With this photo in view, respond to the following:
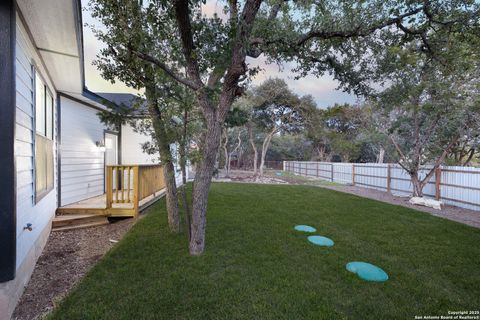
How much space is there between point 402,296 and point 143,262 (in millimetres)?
2900

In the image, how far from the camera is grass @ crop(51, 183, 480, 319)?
6.88 ft

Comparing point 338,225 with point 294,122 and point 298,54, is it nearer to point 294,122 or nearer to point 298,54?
point 298,54

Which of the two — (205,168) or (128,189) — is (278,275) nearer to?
(205,168)

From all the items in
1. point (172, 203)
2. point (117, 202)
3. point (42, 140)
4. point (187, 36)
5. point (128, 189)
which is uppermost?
point (187, 36)

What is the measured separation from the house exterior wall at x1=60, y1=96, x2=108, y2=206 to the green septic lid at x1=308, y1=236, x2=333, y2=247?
5203 mm

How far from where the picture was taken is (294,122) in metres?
14.6

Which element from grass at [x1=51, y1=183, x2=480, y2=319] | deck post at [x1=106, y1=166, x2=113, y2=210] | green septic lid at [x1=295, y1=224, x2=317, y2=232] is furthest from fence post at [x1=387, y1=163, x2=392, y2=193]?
deck post at [x1=106, y1=166, x2=113, y2=210]

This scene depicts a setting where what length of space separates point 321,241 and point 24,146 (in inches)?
166

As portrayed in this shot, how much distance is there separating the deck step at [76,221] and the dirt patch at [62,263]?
0.12m

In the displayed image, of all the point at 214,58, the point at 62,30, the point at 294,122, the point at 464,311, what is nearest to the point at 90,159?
the point at 62,30

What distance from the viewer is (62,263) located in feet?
10.4

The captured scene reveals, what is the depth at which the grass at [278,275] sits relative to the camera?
210cm

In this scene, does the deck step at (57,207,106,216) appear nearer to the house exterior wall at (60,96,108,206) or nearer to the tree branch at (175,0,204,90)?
the house exterior wall at (60,96,108,206)

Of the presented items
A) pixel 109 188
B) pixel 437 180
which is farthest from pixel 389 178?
pixel 109 188
